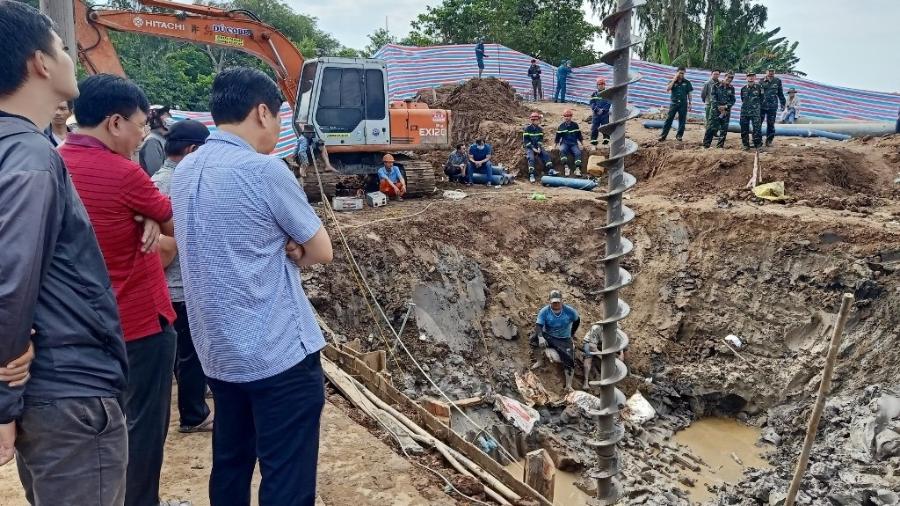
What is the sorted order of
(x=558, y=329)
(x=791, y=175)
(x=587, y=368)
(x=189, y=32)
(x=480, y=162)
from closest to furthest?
(x=558, y=329)
(x=587, y=368)
(x=189, y=32)
(x=791, y=175)
(x=480, y=162)

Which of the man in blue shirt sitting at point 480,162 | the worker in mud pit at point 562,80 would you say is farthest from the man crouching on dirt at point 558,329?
the worker in mud pit at point 562,80

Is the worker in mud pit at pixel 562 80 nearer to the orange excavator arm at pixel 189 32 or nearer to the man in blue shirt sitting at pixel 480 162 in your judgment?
the man in blue shirt sitting at pixel 480 162

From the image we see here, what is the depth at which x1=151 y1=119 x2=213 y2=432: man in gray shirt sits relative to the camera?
3371mm

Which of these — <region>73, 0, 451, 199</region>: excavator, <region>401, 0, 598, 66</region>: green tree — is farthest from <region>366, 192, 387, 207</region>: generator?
<region>401, 0, 598, 66</region>: green tree

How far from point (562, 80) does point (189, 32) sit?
38.0 ft

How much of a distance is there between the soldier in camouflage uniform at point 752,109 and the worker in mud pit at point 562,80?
7246 mm

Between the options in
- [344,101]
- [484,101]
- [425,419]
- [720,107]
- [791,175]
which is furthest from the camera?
[484,101]

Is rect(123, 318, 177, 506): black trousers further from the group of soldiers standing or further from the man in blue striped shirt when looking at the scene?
the group of soldiers standing

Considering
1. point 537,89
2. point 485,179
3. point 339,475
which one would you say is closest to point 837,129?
point 485,179

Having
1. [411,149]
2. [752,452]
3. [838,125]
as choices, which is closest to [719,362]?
[752,452]

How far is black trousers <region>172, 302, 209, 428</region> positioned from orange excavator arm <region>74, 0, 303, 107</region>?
18.7ft

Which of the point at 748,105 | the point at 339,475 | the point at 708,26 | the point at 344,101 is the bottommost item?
the point at 339,475

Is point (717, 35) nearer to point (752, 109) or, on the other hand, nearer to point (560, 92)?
point (560, 92)

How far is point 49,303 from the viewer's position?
5.13ft
